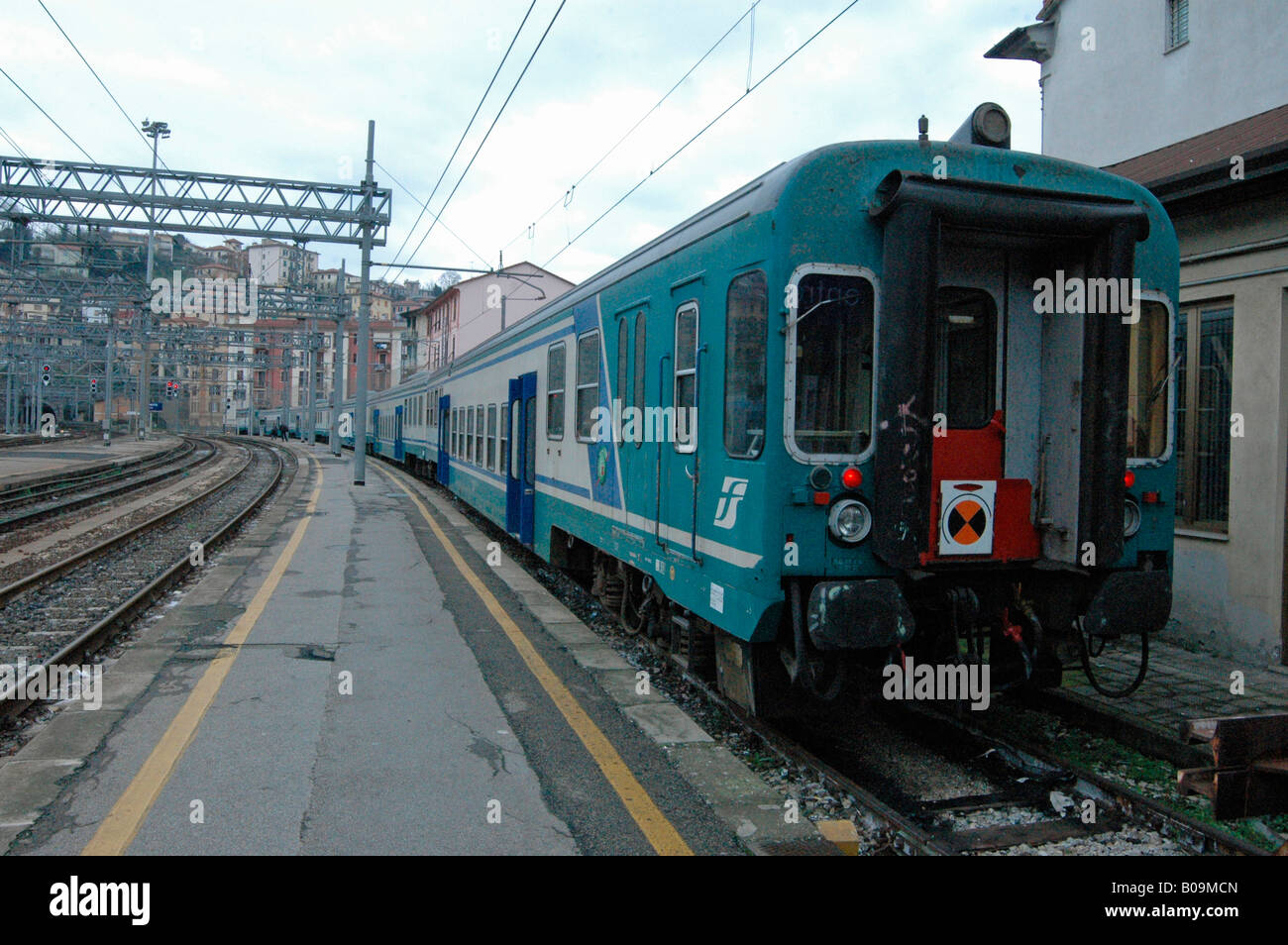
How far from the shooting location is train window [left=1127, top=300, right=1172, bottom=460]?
5715 mm

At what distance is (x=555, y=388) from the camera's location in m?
10.1

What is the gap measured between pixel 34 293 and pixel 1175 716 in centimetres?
4563

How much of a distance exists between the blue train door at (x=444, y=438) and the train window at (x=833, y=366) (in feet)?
51.9

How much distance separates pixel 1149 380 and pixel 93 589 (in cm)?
1033

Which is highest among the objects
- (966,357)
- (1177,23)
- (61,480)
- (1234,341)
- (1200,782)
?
(1177,23)

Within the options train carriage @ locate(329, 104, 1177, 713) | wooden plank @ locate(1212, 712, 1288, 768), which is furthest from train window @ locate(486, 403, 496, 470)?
wooden plank @ locate(1212, 712, 1288, 768)

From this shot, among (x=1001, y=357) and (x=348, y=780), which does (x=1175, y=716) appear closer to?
(x=1001, y=357)

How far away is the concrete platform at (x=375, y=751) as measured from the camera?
4492mm

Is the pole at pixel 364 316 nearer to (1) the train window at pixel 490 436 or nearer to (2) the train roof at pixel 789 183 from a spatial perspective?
(1) the train window at pixel 490 436

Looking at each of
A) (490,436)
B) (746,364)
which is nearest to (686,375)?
(746,364)

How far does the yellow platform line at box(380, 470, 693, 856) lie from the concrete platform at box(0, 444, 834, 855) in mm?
15

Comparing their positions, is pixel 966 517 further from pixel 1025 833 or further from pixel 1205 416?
pixel 1205 416

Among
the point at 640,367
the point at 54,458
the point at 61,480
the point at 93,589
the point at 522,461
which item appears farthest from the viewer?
the point at 54,458

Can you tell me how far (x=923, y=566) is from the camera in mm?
5176
